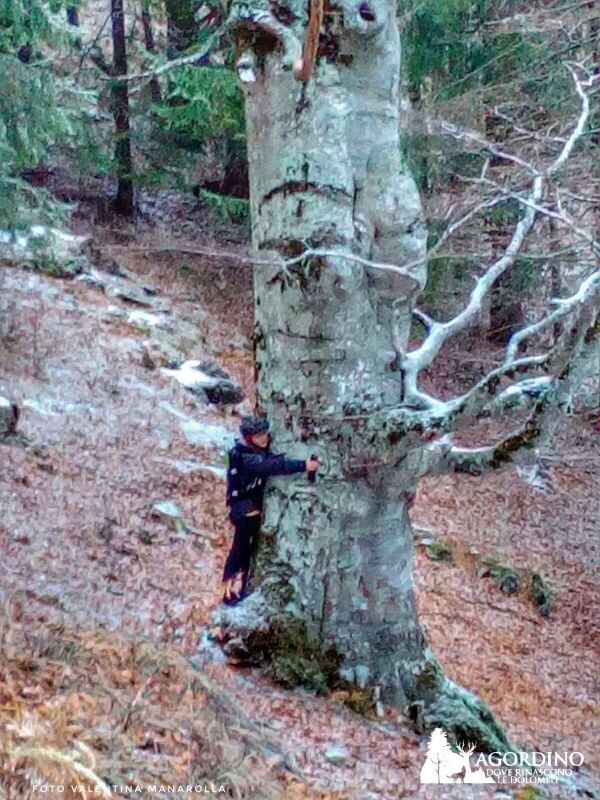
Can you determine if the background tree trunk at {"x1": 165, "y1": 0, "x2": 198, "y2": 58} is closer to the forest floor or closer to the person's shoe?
the forest floor

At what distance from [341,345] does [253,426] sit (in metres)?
0.78

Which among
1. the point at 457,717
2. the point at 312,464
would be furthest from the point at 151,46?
the point at 457,717

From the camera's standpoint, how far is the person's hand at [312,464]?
19.2 feet

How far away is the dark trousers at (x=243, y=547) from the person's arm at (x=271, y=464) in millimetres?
458

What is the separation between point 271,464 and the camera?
19.4 feet

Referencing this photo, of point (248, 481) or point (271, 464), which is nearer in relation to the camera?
point (271, 464)

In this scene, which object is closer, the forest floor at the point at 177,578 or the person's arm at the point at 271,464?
the forest floor at the point at 177,578

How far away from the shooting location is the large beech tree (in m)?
5.55

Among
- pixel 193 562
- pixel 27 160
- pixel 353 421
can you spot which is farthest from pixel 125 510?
pixel 27 160

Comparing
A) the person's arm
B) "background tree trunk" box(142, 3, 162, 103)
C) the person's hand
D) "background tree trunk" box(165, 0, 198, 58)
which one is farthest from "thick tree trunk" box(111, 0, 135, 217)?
the person's hand

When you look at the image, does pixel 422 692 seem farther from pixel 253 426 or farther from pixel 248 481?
pixel 253 426

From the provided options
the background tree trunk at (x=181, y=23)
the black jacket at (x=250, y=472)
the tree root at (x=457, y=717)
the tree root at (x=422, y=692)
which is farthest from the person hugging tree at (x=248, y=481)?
the background tree trunk at (x=181, y=23)

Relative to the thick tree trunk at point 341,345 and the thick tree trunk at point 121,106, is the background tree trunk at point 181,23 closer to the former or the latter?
the thick tree trunk at point 121,106

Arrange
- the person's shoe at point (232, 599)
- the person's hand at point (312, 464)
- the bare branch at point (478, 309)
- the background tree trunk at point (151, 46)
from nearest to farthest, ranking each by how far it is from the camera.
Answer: the bare branch at point (478, 309), the person's hand at point (312, 464), the person's shoe at point (232, 599), the background tree trunk at point (151, 46)
